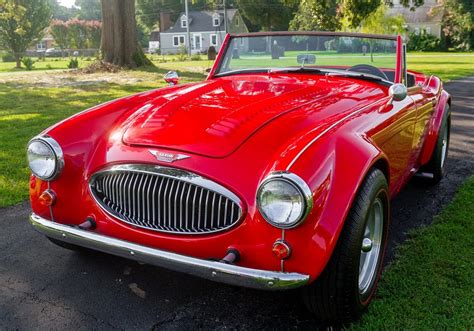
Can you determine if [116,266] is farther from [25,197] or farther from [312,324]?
[25,197]

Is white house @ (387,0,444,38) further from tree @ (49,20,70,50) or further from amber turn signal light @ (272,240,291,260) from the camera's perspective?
amber turn signal light @ (272,240,291,260)

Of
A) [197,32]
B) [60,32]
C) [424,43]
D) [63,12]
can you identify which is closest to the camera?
[424,43]

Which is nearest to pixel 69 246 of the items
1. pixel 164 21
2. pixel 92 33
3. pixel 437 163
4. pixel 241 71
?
pixel 241 71

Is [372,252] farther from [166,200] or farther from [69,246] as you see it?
[69,246]

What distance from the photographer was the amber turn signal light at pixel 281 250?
1984 millimetres

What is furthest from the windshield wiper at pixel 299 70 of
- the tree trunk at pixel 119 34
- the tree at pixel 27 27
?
the tree at pixel 27 27

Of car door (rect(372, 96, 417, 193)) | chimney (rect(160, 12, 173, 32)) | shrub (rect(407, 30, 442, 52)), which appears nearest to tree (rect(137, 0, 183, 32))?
chimney (rect(160, 12, 173, 32))

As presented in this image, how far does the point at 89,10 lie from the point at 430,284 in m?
89.3

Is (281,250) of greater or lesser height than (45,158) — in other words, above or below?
below

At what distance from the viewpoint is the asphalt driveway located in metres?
2.37

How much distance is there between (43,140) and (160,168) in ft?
2.55

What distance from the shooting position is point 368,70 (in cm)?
370

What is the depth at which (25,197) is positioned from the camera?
13.9 feet

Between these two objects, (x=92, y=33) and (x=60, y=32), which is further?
(x=92, y=33)
